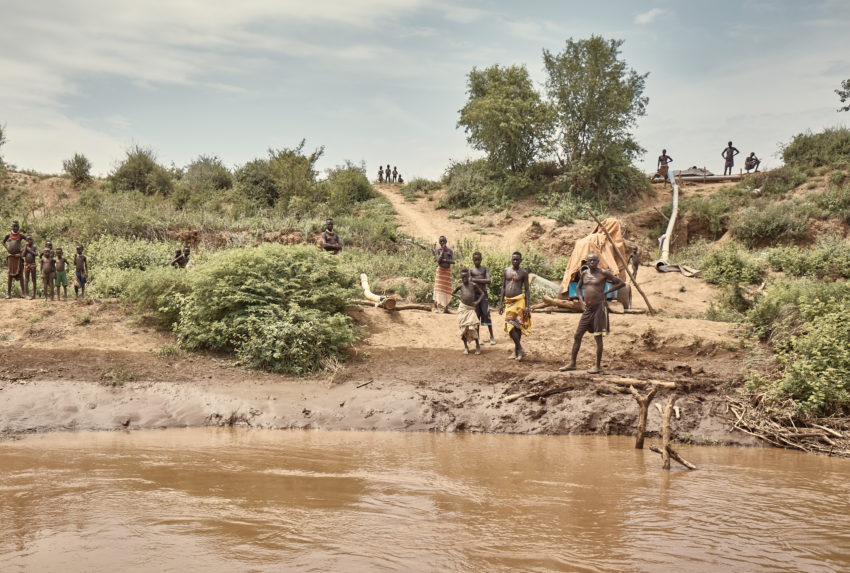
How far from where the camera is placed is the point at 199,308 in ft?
38.8

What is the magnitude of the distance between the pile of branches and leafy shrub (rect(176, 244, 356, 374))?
6.23 metres

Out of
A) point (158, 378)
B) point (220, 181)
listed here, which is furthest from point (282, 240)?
point (158, 378)

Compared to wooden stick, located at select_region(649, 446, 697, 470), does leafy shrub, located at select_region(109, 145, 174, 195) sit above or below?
above

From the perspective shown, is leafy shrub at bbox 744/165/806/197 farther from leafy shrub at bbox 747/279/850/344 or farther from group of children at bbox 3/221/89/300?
group of children at bbox 3/221/89/300

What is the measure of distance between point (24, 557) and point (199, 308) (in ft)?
23.5

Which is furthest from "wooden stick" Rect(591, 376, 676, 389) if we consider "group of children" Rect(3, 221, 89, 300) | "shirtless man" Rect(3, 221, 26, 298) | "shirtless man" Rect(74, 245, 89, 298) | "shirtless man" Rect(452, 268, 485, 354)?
"shirtless man" Rect(3, 221, 26, 298)

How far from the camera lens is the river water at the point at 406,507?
508 cm

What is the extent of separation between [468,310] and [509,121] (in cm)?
1902

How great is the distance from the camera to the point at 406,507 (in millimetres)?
6203

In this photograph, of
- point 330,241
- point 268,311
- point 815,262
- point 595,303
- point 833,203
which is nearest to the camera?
point 595,303

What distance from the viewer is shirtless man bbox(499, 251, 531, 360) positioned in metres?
11.6

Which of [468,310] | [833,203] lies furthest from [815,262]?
[468,310]

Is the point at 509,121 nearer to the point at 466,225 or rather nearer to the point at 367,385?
the point at 466,225

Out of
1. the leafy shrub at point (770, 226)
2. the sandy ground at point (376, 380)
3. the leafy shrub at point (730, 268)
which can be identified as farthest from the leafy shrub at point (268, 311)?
the leafy shrub at point (770, 226)
